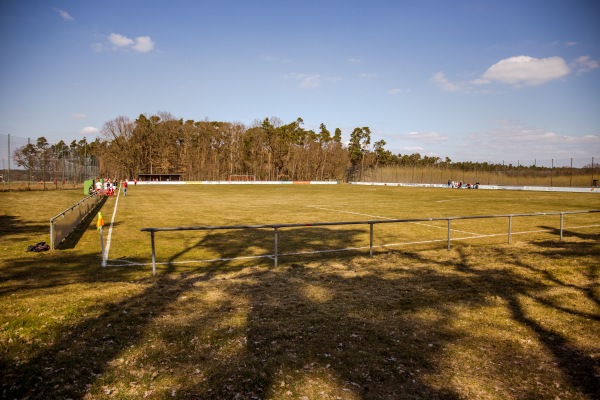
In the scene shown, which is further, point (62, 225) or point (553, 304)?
point (62, 225)

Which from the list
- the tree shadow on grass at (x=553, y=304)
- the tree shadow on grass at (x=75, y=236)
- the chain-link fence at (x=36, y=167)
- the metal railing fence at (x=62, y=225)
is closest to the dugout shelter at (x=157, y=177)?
the chain-link fence at (x=36, y=167)

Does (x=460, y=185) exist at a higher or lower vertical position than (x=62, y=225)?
higher

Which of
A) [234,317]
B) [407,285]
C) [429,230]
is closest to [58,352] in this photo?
[234,317]

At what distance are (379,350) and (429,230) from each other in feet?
43.1

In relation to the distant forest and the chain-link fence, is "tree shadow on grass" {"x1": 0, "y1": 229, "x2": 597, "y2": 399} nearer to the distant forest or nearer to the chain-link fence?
the chain-link fence

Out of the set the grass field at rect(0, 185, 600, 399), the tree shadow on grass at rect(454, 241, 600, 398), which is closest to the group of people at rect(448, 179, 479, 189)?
the tree shadow on grass at rect(454, 241, 600, 398)

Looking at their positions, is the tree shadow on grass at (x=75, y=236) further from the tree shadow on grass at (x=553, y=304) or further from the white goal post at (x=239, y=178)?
the white goal post at (x=239, y=178)

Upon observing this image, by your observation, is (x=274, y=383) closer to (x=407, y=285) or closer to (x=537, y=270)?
(x=407, y=285)

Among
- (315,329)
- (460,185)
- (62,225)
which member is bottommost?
(315,329)

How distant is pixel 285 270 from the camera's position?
893cm

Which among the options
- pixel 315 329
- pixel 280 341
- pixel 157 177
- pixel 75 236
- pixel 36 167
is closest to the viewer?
pixel 280 341

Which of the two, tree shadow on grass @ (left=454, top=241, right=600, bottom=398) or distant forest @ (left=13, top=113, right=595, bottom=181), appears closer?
tree shadow on grass @ (left=454, top=241, right=600, bottom=398)

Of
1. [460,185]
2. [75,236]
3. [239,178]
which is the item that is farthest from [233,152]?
[75,236]

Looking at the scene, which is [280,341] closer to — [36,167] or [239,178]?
[36,167]
